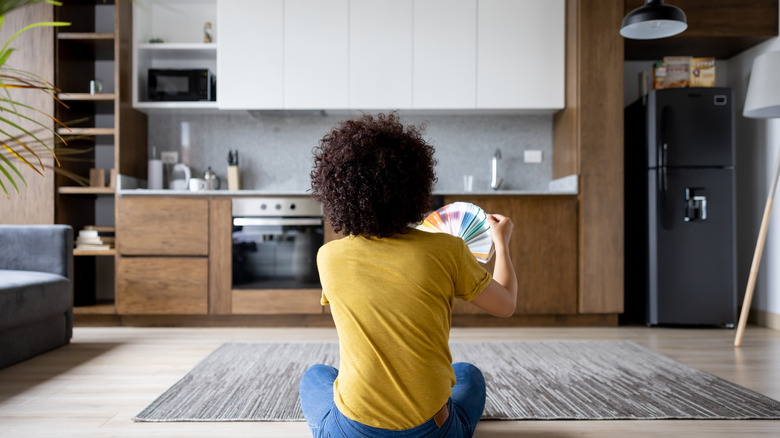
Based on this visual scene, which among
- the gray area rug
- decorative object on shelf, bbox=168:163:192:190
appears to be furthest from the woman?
decorative object on shelf, bbox=168:163:192:190

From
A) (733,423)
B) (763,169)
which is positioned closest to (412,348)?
(733,423)

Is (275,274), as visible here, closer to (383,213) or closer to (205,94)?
(205,94)

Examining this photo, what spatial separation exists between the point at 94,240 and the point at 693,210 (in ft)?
12.7

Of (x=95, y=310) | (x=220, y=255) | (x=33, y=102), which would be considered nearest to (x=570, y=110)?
(x=220, y=255)

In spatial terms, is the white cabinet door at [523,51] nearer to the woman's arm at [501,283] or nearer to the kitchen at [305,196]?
the kitchen at [305,196]

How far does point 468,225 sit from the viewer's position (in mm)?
1401

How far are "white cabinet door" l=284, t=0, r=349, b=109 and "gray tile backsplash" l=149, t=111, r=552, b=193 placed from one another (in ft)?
1.41

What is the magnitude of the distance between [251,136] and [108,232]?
1.20 meters

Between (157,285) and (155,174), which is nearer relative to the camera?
(157,285)

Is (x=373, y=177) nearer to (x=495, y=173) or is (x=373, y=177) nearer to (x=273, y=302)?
(x=273, y=302)

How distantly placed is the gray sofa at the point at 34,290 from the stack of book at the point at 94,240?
1.84ft

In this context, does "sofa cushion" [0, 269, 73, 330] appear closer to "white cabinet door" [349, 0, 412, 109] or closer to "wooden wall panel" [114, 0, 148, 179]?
"wooden wall panel" [114, 0, 148, 179]

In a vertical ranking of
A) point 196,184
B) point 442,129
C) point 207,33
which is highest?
point 207,33

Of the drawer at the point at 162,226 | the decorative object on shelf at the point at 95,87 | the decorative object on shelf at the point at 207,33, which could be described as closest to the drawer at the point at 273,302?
the drawer at the point at 162,226
